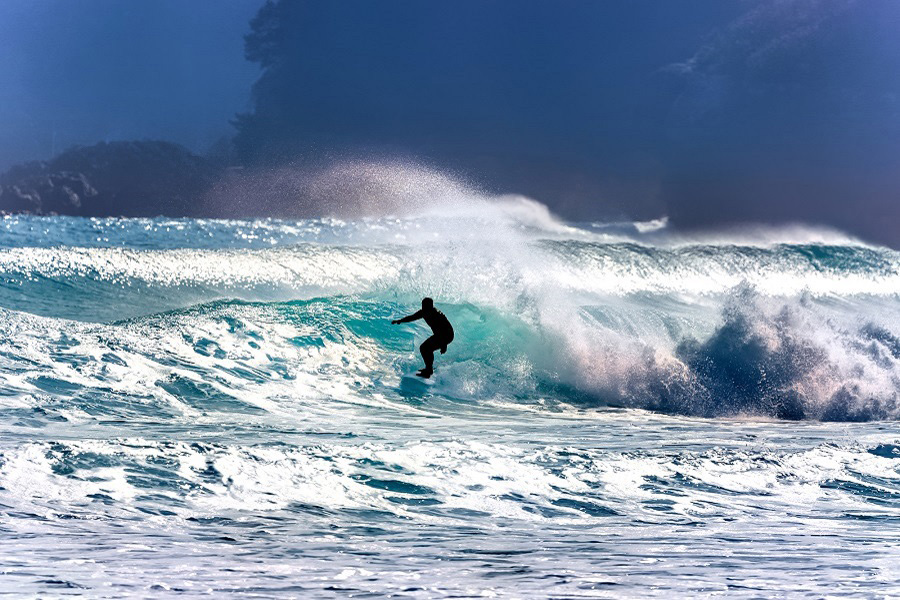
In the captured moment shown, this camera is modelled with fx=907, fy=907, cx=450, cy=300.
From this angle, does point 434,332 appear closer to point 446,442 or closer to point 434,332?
point 434,332

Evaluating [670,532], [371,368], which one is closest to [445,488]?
[670,532]

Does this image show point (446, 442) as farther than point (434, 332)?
No

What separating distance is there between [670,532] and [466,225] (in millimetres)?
15794

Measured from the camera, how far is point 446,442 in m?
8.60

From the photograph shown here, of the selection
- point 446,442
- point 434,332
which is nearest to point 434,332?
point 434,332

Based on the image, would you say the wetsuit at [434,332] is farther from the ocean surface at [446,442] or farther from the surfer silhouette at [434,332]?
the ocean surface at [446,442]

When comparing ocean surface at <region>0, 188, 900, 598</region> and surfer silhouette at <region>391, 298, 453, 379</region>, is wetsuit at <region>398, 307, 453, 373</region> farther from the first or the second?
ocean surface at <region>0, 188, 900, 598</region>

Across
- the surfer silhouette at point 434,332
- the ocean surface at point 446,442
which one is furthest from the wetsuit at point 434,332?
the ocean surface at point 446,442

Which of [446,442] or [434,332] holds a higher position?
[434,332]

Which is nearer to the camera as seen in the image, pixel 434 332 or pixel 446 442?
pixel 446 442

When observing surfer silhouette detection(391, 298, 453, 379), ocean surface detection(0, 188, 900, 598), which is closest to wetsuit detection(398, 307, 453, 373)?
surfer silhouette detection(391, 298, 453, 379)

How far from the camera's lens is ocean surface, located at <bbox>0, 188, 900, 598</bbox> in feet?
16.6

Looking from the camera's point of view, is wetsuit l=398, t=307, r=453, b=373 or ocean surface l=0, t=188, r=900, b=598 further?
wetsuit l=398, t=307, r=453, b=373

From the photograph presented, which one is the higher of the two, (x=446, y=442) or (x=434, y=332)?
(x=434, y=332)
